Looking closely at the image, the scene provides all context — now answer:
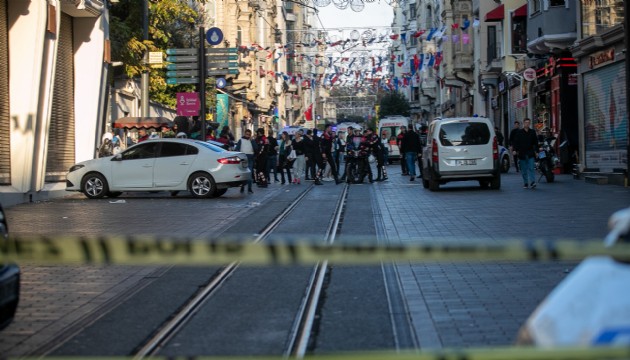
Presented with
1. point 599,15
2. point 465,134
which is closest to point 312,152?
point 465,134

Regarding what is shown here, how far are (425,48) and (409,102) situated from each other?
24239 millimetres

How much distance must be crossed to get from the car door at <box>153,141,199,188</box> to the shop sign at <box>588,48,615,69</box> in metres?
11.2

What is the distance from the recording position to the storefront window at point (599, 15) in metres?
27.0

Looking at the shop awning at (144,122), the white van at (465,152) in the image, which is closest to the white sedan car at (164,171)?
the white van at (465,152)

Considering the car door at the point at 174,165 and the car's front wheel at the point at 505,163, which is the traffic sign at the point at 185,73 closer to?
the car door at the point at 174,165

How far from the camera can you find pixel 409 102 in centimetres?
11288

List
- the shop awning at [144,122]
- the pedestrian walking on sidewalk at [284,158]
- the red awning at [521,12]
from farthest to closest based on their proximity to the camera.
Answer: the red awning at [521,12]
the pedestrian walking on sidewalk at [284,158]
the shop awning at [144,122]

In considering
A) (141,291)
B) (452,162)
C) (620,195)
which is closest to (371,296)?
(141,291)

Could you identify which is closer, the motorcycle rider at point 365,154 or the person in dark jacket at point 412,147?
the motorcycle rider at point 365,154

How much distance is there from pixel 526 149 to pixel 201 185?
7677mm

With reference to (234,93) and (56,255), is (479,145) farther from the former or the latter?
(234,93)

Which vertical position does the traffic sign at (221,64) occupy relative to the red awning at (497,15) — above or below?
below

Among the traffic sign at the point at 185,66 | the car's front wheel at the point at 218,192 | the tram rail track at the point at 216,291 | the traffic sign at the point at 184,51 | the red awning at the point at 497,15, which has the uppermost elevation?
the red awning at the point at 497,15

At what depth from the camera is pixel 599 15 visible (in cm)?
2858
